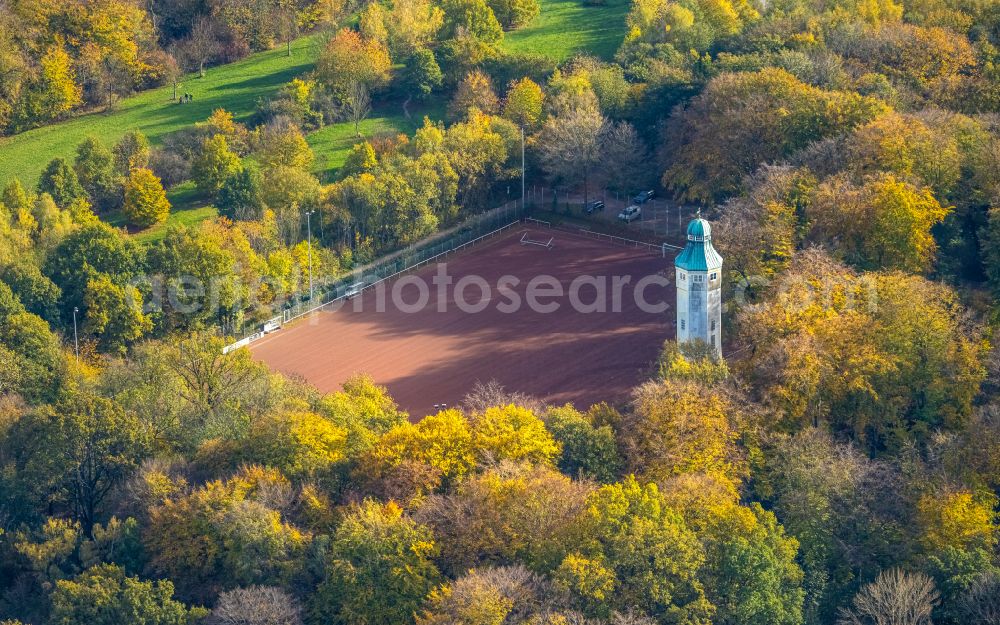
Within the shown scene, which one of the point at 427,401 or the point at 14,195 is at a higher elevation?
the point at 14,195

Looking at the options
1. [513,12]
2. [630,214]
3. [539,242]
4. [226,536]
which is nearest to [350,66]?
[513,12]

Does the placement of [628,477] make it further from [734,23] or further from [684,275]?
[734,23]

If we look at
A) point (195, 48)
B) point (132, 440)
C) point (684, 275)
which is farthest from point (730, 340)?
point (195, 48)

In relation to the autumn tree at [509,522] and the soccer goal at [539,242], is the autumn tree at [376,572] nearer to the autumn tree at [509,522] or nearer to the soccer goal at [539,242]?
the autumn tree at [509,522]

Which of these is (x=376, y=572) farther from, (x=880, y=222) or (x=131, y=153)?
(x=131, y=153)

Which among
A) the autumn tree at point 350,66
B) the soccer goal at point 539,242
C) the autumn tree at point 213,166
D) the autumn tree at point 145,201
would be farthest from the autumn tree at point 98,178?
the soccer goal at point 539,242
